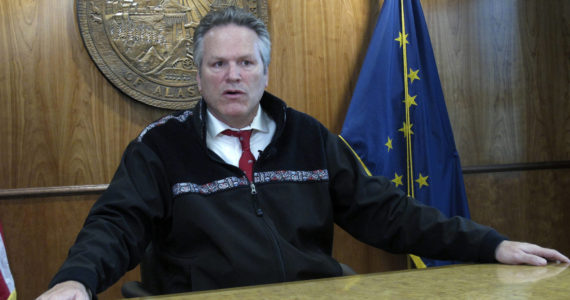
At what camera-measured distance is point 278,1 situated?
2.99 meters

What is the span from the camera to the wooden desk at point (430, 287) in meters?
1.04

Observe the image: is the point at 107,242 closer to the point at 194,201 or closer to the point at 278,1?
the point at 194,201

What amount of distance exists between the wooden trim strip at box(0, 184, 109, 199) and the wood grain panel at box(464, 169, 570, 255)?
2.09 metres

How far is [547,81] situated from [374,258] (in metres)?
1.51

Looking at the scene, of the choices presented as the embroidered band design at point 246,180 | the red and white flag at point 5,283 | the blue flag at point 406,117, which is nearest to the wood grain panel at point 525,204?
the blue flag at point 406,117

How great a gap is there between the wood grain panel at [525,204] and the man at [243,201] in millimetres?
1706

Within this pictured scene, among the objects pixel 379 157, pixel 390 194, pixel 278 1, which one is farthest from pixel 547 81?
pixel 390 194

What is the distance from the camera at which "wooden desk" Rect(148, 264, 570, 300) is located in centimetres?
104

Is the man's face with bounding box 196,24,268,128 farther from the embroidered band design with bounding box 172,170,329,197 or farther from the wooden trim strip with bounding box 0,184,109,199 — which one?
the wooden trim strip with bounding box 0,184,109,199

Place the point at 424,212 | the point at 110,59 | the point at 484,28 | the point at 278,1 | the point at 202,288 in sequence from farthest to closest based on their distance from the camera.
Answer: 1. the point at 484,28
2. the point at 278,1
3. the point at 110,59
4. the point at 424,212
5. the point at 202,288

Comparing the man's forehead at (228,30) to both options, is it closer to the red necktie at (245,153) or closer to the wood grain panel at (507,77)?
the red necktie at (245,153)

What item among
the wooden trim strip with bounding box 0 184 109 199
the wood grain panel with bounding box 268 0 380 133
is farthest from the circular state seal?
the wooden trim strip with bounding box 0 184 109 199

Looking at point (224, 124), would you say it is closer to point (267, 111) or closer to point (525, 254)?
point (267, 111)

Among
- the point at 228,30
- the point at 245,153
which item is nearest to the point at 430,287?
the point at 245,153
